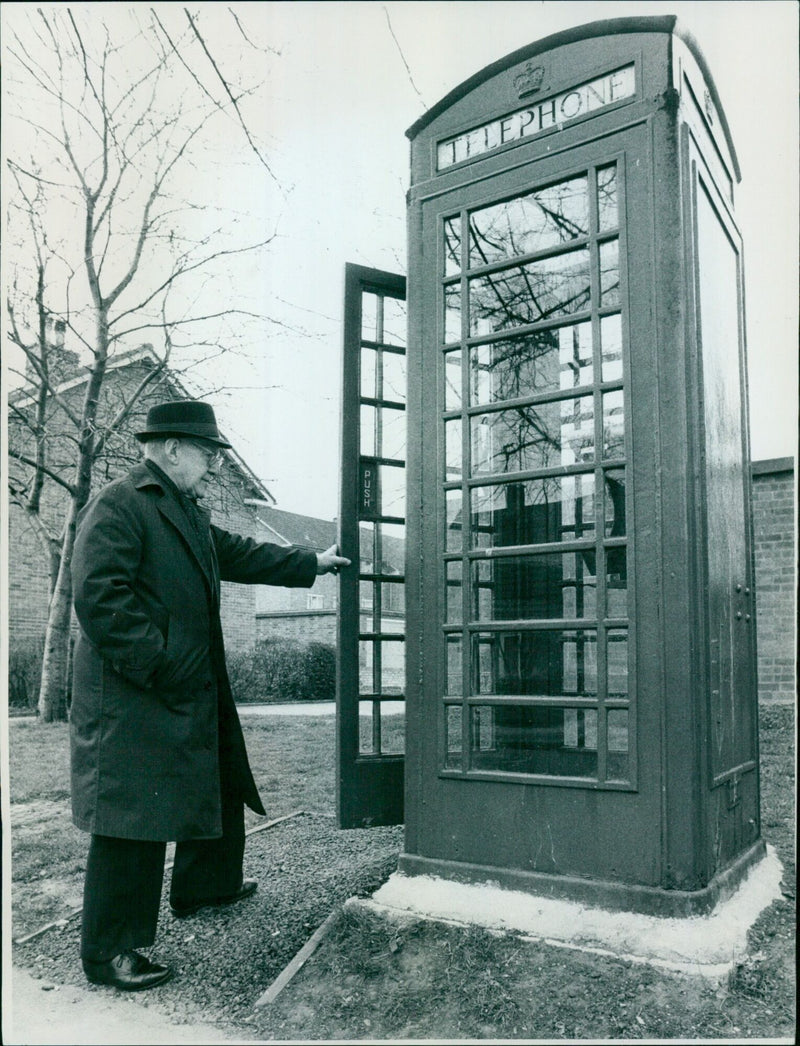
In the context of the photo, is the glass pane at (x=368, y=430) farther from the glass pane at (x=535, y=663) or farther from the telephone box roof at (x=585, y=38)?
the telephone box roof at (x=585, y=38)

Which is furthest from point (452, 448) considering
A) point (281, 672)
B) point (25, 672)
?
point (281, 672)

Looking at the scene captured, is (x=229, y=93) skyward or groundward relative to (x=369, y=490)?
skyward

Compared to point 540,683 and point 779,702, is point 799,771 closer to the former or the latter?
point 540,683

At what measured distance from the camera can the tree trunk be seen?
7.06 metres

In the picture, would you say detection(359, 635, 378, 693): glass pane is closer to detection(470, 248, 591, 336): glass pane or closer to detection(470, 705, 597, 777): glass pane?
detection(470, 705, 597, 777): glass pane

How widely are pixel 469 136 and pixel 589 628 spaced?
2.05 metres

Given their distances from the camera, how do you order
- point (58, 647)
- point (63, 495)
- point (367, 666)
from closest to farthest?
point (367, 666) < point (58, 647) < point (63, 495)

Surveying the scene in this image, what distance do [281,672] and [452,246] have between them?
842 cm

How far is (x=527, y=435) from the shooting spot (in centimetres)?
355

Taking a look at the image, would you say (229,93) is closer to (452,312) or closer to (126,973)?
(452,312)

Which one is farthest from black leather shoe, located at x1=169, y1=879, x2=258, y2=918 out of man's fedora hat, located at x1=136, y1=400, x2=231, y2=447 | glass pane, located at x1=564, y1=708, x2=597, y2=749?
man's fedora hat, located at x1=136, y1=400, x2=231, y2=447

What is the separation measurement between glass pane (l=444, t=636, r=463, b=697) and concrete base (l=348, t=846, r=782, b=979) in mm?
728

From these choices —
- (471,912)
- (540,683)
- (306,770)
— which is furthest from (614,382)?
(306,770)

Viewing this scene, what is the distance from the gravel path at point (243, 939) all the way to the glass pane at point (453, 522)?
55.9 inches
